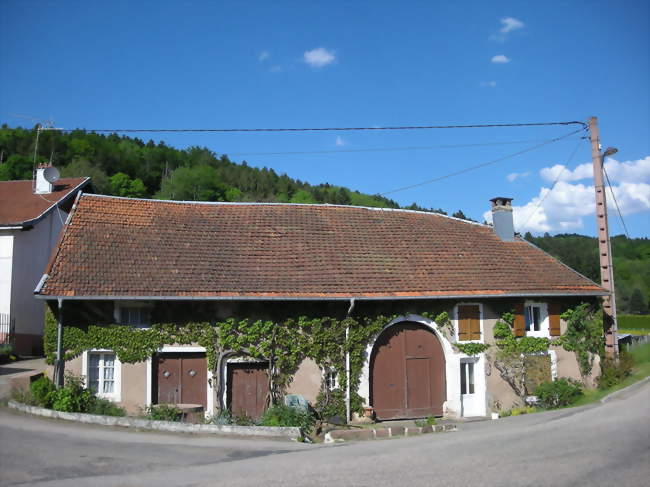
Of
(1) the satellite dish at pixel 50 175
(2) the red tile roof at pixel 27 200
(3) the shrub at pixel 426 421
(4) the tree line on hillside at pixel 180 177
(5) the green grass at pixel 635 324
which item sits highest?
(4) the tree line on hillside at pixel 180 177

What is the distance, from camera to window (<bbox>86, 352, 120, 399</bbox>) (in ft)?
47.8

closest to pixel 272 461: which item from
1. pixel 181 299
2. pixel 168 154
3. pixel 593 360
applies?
→ pixel 181 299


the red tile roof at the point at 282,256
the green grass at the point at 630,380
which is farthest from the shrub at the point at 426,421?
the green grass at the point at 630,380

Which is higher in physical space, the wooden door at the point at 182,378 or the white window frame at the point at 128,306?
the white window frame at the point at 128,306

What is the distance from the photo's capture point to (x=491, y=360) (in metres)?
16.9

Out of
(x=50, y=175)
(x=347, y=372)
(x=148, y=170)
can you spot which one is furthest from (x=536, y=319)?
(x=148, y=170)

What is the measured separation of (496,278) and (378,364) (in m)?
4.77

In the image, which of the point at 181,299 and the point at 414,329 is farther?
the point at 414,329

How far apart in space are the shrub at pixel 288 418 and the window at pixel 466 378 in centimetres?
527

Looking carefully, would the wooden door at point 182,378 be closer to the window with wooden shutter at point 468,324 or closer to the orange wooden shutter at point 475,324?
the window with wooden shutter at point 468,324

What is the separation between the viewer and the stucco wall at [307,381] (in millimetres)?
15299

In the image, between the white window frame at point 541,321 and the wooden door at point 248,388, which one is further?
the white window frame at point 541,321

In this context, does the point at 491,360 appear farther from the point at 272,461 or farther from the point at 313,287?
the point at 272,461

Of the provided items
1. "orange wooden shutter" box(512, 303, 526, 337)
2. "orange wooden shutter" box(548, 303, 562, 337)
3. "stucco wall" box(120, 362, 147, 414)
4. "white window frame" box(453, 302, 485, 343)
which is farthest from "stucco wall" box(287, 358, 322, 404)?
"orange wooden shutter" box(548, 303, 562, 337)
